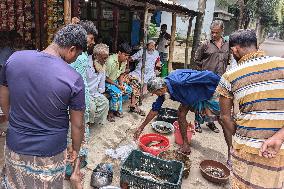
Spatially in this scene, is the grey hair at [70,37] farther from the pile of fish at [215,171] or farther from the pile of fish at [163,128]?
the pile of fish at [163,128]

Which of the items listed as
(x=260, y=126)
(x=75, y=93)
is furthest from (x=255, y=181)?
(x=75, y=93)

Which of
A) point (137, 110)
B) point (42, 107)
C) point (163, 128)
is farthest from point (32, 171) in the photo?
point (137, 110)

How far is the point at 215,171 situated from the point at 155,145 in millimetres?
1194

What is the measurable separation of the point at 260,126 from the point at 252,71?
1.57 feet

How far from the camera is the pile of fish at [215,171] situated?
176 inches

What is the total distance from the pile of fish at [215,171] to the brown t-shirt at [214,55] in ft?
7.19

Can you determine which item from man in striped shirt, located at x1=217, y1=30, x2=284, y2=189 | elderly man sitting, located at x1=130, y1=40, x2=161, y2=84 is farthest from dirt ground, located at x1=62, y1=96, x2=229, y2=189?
man in striped shirt, located at x1=217, y1=30, x2=284, y2=189

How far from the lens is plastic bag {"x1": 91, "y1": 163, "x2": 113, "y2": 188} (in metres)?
3.79

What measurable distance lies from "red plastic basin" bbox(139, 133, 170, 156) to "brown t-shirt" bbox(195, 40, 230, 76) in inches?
75.3

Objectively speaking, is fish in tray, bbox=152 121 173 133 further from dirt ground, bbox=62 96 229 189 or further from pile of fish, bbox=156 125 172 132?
dirt ground, bbox=62 96 229 189

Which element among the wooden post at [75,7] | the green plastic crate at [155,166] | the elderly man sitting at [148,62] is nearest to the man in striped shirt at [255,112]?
the green plastic crate at [155,166]

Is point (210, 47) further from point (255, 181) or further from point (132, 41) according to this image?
point (132, 41)

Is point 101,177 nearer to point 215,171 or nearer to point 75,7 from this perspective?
point 215,171

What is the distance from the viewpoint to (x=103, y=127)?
5.89 metres
